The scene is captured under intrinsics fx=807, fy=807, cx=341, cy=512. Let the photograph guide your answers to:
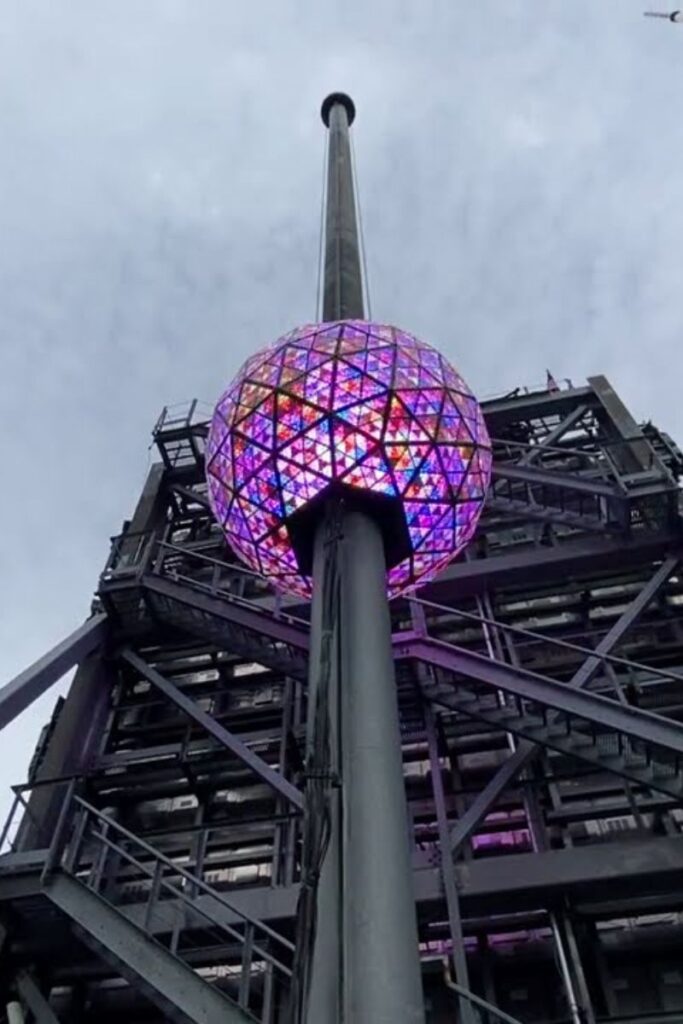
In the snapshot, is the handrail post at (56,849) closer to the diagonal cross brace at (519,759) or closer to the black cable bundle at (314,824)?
the diagonal cross brace at (519,759)

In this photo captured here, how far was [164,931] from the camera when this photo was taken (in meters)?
8.12

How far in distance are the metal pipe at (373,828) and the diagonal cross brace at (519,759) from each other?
4162 mm

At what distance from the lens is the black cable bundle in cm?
334

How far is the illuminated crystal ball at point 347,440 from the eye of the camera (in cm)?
518

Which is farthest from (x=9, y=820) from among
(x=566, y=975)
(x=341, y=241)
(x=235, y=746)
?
(x=341, y=241)

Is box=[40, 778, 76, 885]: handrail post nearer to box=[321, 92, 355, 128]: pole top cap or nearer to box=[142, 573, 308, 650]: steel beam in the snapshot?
box=[142, 573, 308, 650]: steel beam

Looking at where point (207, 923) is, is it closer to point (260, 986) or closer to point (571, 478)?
point (260, 986)

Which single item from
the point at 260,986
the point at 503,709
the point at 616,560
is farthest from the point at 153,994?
the point at 616,560

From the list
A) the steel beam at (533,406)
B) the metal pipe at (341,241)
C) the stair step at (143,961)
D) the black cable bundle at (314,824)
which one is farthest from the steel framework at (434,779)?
the metal pipe at (341,241)

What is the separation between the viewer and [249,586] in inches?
486

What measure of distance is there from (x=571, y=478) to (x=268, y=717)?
215 inches

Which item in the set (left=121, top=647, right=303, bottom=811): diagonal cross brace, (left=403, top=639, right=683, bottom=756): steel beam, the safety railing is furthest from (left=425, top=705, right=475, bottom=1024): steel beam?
(left=121, top=647, right=303, bottom=811): diagonal cross brace

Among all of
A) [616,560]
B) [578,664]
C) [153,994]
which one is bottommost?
[153,994]

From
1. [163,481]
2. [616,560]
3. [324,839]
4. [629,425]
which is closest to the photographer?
[324,839]
